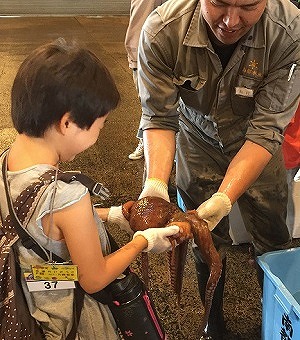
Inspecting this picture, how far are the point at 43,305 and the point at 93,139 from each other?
48cm

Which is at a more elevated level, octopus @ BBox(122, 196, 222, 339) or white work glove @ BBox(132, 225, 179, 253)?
white work glove @ BBox(132, 225, 179, 253)

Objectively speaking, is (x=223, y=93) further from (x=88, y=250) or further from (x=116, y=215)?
(x=88, y=250)

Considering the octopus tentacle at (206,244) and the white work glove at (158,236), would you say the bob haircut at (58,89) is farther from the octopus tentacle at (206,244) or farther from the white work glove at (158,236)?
the octopus tentacle at (206,244)

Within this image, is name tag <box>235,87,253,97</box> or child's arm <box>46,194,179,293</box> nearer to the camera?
child's arm <box>46,194,179,293</box>

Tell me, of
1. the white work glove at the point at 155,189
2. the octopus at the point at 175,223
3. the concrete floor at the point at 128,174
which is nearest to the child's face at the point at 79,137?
the concrete floor at the point at 128,174

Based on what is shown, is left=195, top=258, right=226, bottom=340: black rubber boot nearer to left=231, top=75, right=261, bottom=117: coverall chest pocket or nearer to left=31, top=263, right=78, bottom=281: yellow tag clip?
left=231, top=75, right=261, bottom=117: coverall chest pocket

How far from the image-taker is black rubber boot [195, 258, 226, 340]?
7.00 ft

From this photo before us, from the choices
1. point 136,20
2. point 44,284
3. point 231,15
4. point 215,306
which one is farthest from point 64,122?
point 136,20

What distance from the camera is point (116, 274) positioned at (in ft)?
4.36

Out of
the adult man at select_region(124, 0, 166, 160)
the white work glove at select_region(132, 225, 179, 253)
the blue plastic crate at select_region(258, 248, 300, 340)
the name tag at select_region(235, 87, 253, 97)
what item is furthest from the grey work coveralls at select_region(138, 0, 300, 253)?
the adult man at select_region(124, 0, 166, 160)

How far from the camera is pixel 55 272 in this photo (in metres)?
1.26

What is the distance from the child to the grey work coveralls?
0.60 meters

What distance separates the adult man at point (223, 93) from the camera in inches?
68.2

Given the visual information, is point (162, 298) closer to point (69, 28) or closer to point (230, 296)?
point (230, 296)
